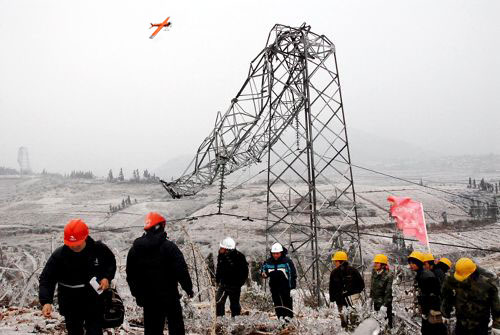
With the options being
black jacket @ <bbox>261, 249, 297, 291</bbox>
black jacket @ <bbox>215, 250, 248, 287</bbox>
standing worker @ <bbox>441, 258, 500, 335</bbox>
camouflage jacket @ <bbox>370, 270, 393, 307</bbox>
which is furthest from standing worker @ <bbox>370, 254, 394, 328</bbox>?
black jacket @ <bbox>215, 250, 248, 287</bbox>

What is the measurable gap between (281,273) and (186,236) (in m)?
1.97

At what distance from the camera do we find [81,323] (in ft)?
12.1

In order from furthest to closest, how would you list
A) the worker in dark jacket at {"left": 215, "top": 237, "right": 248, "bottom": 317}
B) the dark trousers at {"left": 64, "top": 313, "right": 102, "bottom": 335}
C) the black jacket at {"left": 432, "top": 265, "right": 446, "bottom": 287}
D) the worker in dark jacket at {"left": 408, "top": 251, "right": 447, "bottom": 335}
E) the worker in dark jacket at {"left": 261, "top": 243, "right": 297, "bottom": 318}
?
A: 1. the worker in dark jacket at {"left": 261, "top": 243, "right": 297, "bottom": 318}
2. the worker in dark jacket at {"left": 215, "top": 237, "right": 248, "bottom": 317}
3. the black jacket at {"left": 432, "top": 265, "right": 446, "bottom": 287}
4. the worker in dark jacket at {"left": 408, "top": 251, "right": 447, "bottom": 335}
5. the dark trousers at {"left": 64, "top": 313, "right": 102, "bottom": 335}

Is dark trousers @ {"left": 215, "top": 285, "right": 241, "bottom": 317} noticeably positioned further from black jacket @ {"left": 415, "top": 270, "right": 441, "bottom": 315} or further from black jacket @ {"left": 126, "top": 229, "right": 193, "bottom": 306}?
black jacket @ {"left": 415, "top": 270, "right": 441, "bottom": 315}

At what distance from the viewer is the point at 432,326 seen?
491 cm

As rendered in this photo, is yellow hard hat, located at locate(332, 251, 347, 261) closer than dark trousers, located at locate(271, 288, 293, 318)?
Yes

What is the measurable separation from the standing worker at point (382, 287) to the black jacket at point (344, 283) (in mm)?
341

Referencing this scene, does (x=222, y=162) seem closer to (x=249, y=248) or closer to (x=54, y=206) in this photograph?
(x=249, y=248)

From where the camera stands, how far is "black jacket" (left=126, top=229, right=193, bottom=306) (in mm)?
3723

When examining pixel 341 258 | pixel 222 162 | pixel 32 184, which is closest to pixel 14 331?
pixel 341 258

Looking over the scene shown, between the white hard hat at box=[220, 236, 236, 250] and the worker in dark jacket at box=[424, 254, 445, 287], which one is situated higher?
the white hard hat at box=[220, 236, 236, 250]

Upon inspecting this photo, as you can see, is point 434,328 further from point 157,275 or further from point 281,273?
point 157,275

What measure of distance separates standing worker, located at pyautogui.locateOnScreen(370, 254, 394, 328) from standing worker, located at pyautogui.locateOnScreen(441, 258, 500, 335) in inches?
55.3

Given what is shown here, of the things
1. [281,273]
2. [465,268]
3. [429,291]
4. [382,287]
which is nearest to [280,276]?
[281,273]
